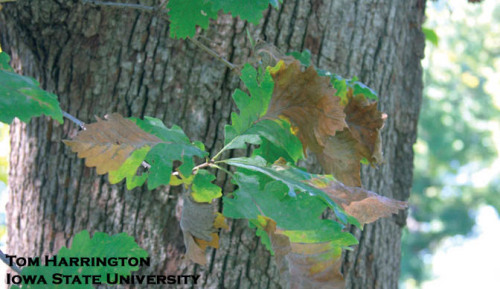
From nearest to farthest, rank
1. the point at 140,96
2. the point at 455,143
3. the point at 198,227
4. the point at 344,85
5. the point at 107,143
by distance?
the point at 107,143 < the point at 198,227 < the point at 344,85 < the point at 140,96 < the point at 455,143

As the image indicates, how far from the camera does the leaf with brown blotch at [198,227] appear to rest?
0.87 m

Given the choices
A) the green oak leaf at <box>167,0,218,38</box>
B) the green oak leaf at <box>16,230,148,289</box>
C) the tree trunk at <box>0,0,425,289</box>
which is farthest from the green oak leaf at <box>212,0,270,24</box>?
the tree trunk at <box>0,0,425,289</box>

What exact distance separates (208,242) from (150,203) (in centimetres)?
44

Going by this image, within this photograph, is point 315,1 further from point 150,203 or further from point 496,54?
point 496,54

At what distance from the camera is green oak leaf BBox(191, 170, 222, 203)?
79cm

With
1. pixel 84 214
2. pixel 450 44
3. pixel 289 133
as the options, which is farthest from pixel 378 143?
pixel 450 44

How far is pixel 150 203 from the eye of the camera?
4.25 ft

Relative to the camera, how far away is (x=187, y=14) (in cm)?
92

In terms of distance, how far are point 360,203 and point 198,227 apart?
344 mm

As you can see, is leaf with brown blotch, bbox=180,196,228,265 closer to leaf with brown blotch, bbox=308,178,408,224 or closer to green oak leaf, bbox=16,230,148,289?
green oak leaf, bbox=16,230,148,289

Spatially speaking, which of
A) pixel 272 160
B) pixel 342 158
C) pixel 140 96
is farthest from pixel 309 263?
pixel 140 96

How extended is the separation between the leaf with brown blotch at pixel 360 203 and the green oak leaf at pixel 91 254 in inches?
12.1

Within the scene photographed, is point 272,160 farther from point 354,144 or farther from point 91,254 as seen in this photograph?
point 91,254

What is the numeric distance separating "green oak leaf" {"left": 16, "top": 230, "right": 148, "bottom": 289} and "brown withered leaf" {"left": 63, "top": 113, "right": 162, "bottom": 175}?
0.44 feet
